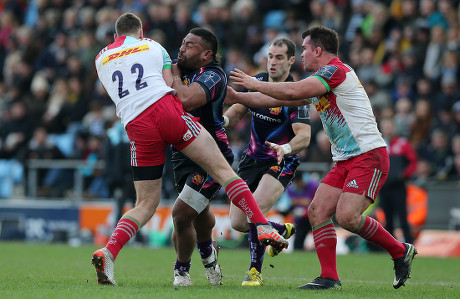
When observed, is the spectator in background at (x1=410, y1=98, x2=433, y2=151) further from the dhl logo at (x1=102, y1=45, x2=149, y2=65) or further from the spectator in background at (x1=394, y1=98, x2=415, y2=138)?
the dhl logo at (x1=102, y1=45, x2=149, y2=65)

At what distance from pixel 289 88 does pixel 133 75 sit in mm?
1537

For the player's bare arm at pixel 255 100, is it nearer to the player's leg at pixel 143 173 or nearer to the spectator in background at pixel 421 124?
the player's leg at pixel 143 173

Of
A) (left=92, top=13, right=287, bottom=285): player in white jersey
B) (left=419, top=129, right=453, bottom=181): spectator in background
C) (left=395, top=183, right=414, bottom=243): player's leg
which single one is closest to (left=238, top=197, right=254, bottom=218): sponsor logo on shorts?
(left=92, top=13, right=287, bottom=285): player in white jersey

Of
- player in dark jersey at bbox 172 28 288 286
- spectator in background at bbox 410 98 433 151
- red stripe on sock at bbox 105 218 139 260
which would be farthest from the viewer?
spectator in background at bbox 410 98 433 151

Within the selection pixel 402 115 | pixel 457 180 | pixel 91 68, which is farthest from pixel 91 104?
pixel 457 180

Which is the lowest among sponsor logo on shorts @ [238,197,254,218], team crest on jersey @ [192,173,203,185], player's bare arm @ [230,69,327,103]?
sponsor logo on shorts @ [238,197,254,218]

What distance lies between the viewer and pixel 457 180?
1516cm

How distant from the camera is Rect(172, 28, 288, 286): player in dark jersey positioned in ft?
25.9

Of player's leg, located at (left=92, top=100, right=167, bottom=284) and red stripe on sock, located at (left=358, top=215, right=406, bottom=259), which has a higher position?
player's leg, located at (left=92, top=100, right=167, bottom=284)

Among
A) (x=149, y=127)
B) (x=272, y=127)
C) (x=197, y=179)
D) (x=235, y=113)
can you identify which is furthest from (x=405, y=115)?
(x=149, y=127)

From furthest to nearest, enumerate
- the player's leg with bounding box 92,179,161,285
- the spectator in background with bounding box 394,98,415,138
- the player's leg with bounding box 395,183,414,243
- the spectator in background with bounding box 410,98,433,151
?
1. the spectator in background with bounding box 394,98,415,138
2. the spectator in background with bounding box 410,98,433,151
3. the player's leg with bounding box 395,183,414,243
4. the player's leg with bounding box 92,179,161,285

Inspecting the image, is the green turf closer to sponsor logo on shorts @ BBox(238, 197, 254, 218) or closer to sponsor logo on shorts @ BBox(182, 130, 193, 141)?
sponsor logo on shorts @ BBox(238, 197, 254, 218)

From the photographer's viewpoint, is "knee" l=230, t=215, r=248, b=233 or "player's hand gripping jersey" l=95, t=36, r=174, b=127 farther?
"knee" l=230, t=215, r=248, b=233

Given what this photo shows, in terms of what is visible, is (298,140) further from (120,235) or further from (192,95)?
(120,235)
